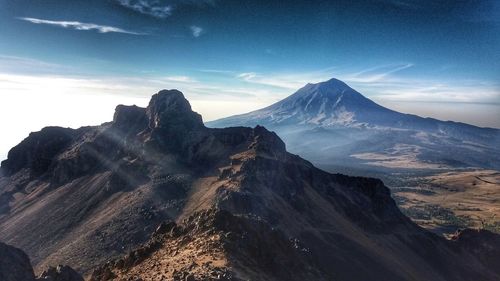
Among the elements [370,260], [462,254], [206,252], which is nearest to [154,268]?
[206,252]

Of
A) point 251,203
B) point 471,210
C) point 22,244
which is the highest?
point 251,203

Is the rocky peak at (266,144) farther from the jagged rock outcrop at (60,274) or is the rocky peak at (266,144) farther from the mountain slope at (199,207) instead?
the jagged rock outcrop at (60,274)

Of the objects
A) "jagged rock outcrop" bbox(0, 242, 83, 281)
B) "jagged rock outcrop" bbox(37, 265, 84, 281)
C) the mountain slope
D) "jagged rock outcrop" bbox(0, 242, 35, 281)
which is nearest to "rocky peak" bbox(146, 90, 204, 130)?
the mountain slope

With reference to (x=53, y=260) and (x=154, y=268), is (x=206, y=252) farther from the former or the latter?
(x=53, y=260)

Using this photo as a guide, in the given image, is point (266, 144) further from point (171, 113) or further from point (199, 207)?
point (171, 113)

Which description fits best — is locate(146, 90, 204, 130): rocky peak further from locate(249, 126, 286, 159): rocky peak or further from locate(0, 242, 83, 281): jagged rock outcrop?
locate(0, 242, 83, 281): jagged rock outcrop
